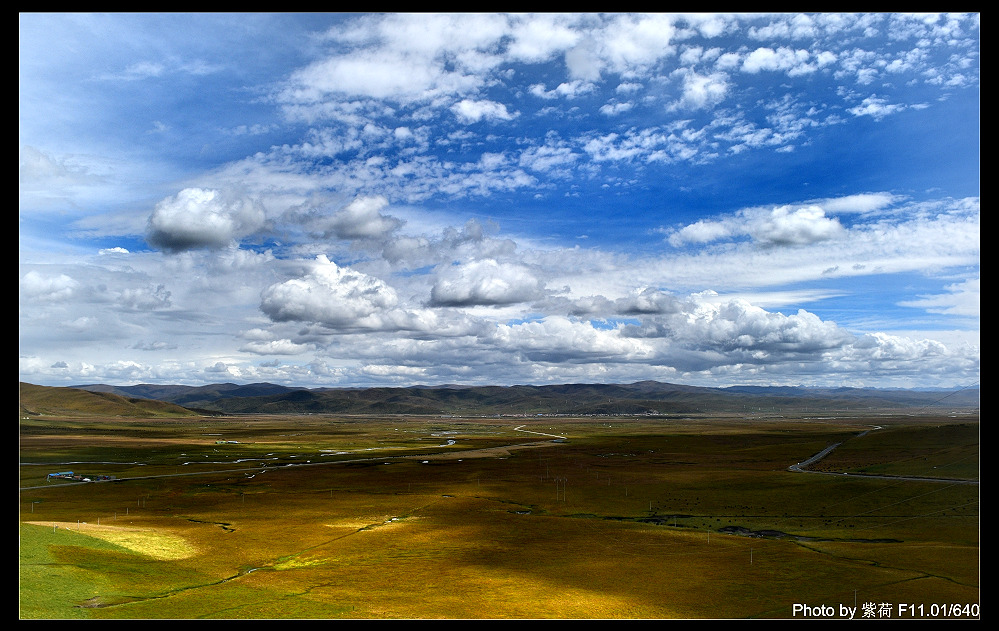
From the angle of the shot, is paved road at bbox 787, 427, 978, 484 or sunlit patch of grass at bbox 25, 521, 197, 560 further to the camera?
paved road at bbox 787, 427, 978, 484

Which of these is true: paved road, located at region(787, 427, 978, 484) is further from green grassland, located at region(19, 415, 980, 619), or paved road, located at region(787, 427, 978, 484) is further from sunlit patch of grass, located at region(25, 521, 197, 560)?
sunlit patch of grass, located at region(25, 521, 197, 560)

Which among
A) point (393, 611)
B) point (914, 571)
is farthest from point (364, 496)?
point (914, 571)

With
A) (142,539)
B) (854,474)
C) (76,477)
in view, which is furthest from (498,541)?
(76,477)

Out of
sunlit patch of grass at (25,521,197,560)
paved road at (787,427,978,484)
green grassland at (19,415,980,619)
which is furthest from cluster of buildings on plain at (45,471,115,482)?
paved road at (787,427,978,484)

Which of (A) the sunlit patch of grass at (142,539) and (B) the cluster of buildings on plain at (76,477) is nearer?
(A) the sunlit patch of grass at (142,539)

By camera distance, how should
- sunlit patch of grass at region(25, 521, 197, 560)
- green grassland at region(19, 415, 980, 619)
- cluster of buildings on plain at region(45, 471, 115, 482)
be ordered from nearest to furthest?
green grassland at region(19, 415, 980, 619)
sunlit patch of grass at region(25, 521, 197, 560)
cluster of buildings on plain at region(45, 471, 115, 482)

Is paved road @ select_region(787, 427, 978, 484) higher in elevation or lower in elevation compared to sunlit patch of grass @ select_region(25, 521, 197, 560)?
lower

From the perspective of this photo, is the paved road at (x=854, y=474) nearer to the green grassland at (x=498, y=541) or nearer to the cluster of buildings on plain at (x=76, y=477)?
the green grassland at (x=498, y=541)

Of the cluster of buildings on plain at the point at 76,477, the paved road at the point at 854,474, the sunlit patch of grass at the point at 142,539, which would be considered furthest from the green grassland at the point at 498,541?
the cluster of buildings on plain at the point at 76,477
